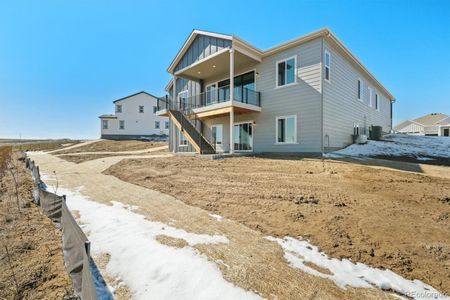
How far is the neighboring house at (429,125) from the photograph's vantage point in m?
31.6

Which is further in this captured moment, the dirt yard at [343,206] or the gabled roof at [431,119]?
the gabled roof at [431,119]

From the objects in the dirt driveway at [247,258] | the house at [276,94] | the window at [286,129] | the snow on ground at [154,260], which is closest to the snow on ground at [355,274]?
the dirt driveway at [247,258]

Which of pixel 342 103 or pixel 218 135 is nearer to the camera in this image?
pixel 342 103

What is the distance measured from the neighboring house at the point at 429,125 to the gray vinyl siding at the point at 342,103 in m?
25.0

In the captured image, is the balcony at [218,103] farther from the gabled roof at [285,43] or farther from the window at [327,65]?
the window at [327,65]

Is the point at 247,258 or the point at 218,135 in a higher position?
the point at 218,135

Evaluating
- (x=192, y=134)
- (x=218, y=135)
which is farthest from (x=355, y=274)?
(x=218, y=135)

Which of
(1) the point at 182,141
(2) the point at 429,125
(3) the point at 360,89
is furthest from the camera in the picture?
(2) the point at 429,125

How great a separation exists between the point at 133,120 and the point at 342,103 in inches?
1321

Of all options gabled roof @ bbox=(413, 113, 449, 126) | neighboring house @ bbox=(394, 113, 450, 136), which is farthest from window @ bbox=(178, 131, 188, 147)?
gabled roof @ bbox=(413, 113, 449, 126)

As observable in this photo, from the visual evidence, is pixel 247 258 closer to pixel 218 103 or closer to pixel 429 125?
pixel 218 103

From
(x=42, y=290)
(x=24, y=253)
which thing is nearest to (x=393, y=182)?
(x=42, y=290)

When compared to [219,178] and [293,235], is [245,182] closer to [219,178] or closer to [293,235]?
[219,178]

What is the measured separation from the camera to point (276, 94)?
512 inches
